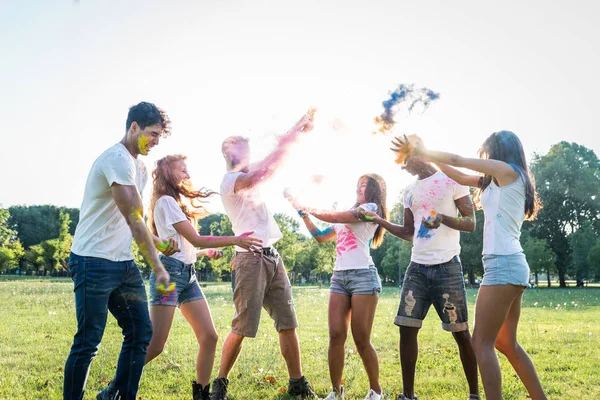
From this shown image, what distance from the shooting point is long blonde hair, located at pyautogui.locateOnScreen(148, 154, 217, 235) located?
5.79 metres

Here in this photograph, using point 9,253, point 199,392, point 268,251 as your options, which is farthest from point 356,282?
point 9,253

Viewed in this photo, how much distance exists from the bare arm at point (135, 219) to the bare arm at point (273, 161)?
1455 mm

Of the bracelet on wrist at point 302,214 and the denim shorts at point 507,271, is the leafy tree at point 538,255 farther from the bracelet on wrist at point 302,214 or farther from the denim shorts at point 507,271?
the denim shorts at point 507,271

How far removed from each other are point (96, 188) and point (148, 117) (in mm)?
734

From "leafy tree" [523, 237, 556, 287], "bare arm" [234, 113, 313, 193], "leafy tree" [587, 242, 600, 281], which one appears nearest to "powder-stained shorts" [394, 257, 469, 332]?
"bare arm" [234, 113, 313, 193]

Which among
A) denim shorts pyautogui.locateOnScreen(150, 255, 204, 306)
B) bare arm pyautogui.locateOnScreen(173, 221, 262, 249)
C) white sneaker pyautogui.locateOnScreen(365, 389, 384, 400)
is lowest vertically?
white sneaker pyautogui.locateOnScreen(365, 389, 384, 400)

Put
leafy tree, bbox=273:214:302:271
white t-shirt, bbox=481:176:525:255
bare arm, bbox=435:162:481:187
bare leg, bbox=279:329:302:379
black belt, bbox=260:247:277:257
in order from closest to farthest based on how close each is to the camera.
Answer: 1. white t-shirt, bbox=481:176:525:255
2. bare arm, bbox=435:162:481:187
3. black belt, bbox=260:247:277:257
4. bare leg, bbox=279:329:302:379
5. leafy tree, bbox=273:214:302:271

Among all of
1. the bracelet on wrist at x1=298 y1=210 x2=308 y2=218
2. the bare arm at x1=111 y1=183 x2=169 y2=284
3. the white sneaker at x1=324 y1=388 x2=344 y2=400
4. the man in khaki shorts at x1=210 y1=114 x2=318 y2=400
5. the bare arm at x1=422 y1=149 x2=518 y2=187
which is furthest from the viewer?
the bracelet on wrist at x1=298 y1=210 x2=308 y2=218

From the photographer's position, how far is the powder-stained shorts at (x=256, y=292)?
18.1 ft

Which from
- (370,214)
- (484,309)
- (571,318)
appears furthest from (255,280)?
(571,318)

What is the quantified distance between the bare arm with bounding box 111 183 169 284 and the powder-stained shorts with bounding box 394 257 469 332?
2.58 meters

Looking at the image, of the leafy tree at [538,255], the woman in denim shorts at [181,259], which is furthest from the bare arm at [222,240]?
the leafy tree at [538,255]

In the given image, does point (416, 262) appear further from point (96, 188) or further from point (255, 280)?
point (96, 188)

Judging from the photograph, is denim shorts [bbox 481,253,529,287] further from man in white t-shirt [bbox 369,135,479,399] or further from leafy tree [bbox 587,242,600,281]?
leafy tree [bbox 587,242,600,281]
